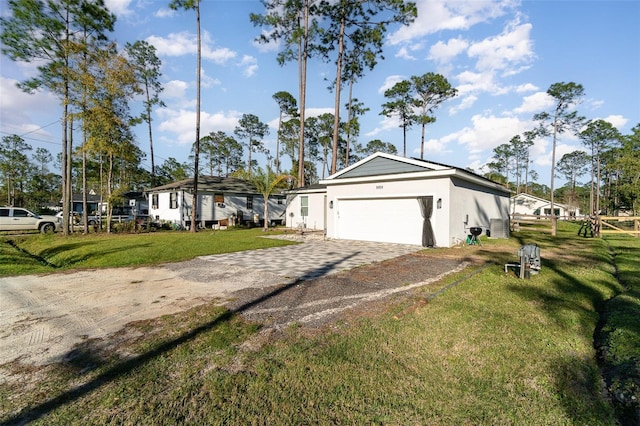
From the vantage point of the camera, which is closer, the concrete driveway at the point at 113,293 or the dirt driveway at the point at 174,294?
the concrete driveway at the point at 113,293

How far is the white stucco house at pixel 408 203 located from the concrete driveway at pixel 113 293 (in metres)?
3.80

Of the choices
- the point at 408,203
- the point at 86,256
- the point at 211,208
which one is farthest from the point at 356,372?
the point at 211,208

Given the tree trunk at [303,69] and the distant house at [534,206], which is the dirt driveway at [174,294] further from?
the distant house at [534,206]

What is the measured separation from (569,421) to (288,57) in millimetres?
22798

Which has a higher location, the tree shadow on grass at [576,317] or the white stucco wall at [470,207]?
the white stucco wall at [470,207]

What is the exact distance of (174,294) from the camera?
5.14 meters

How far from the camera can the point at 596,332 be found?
384 cm

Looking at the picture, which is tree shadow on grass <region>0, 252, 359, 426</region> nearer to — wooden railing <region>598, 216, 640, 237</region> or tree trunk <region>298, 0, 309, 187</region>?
tree trunk <region>298, 0, 309, 187</region>

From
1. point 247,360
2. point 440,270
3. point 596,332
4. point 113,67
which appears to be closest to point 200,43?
point 113,67

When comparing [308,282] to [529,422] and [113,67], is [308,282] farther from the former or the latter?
[113,67]

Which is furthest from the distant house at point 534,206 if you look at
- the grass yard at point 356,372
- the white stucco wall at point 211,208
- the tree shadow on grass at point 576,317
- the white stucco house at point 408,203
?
the grass yard at point 356,372

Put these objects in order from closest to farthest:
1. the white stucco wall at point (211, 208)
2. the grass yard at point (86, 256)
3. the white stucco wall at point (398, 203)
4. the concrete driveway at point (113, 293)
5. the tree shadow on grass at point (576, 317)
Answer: the tree shadow on grass at point (576, 317)
the concrete driveway at point (113, 293)
the grass yard at point (86, 256)
the white stucco wall at point (398, 203)
the white stucco wall at point (211, 208)

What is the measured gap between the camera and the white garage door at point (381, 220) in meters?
12.0

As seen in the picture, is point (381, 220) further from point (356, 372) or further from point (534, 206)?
point (534, 206)
